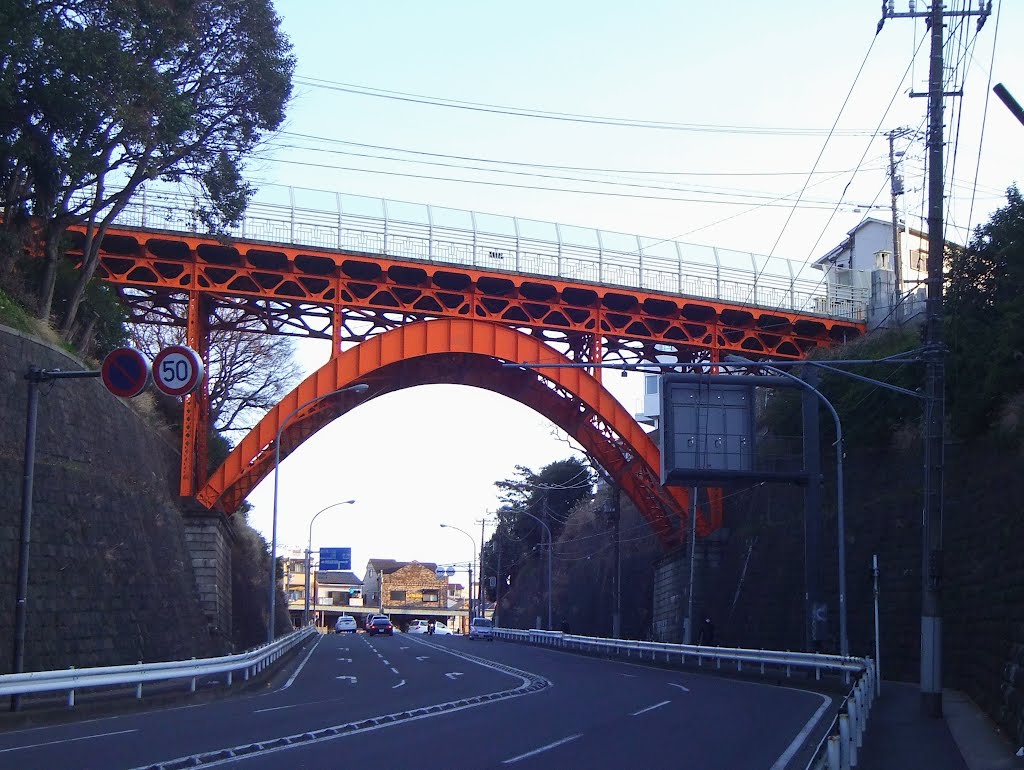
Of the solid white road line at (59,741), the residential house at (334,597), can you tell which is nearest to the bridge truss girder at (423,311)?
the solid white road line at (59,741)

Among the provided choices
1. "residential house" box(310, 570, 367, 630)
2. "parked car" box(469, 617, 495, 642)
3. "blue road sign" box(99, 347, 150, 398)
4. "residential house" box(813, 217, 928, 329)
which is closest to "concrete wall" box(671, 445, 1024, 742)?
"residential house" box(813, 217, 928, 329)

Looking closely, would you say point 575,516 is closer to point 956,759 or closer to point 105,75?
point 105,75

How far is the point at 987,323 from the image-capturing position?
3152cm

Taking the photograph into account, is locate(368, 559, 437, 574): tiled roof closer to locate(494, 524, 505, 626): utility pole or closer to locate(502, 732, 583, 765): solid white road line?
locate(494, 524, 505, 626): utility pole

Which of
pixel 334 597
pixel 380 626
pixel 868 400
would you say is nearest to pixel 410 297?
pixel 868 400

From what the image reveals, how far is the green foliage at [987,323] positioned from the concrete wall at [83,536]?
21013 mm

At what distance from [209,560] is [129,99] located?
19.6 metres

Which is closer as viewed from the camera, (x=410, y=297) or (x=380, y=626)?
(x=410, y=297)

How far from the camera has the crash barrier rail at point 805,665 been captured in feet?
33.9

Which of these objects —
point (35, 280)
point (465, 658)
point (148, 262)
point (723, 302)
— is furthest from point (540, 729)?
point (723, 302)

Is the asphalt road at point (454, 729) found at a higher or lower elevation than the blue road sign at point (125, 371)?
lower

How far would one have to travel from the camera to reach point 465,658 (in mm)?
41469

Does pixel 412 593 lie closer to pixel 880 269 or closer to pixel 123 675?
pixel 880 269

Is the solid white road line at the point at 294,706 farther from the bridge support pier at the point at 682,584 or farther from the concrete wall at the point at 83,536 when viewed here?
the bridge support pier at the point at 682,584
